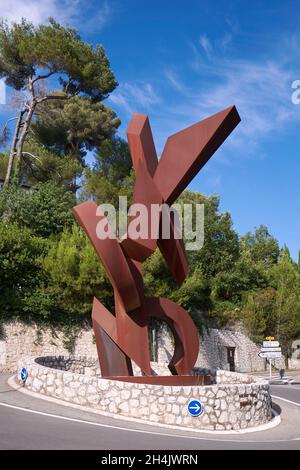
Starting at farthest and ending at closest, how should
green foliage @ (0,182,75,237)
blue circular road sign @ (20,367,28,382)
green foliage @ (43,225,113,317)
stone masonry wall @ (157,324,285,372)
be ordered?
green foliage @ (0,182,75,237) < stone masonry wall @ (157,324,285,372) < green foliage @ (43,225,113,317) < blue circular road sign @ (20,367,28,382)

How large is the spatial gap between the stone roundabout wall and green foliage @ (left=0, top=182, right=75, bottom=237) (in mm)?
17259

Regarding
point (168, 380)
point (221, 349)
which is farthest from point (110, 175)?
point (168, 380)

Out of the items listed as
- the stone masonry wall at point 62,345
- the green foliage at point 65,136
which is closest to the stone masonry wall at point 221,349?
the stone masonry wall at point 62,345

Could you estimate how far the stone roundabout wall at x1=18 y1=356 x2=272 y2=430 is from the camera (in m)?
10.6

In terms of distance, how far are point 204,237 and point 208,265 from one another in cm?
210

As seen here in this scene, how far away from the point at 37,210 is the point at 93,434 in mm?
21495

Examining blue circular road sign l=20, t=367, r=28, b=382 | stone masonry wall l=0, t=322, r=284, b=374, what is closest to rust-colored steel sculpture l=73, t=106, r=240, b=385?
blue circular road sign l=20, t=367, r=28, b=382

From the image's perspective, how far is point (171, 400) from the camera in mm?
10602

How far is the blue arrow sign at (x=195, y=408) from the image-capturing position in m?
10.5

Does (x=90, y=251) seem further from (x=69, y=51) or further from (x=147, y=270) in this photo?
(x=69, y=51)

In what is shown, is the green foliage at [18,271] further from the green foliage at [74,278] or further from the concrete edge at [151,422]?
the concrete edge at [151,422]

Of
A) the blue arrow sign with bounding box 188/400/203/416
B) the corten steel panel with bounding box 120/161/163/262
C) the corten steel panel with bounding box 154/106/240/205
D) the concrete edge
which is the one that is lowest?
the concrete edge

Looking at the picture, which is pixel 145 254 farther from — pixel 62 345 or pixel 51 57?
pixel 51 57

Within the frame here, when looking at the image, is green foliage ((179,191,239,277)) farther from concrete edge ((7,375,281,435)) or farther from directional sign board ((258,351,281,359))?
concrete edge ((7,375,281,435))
